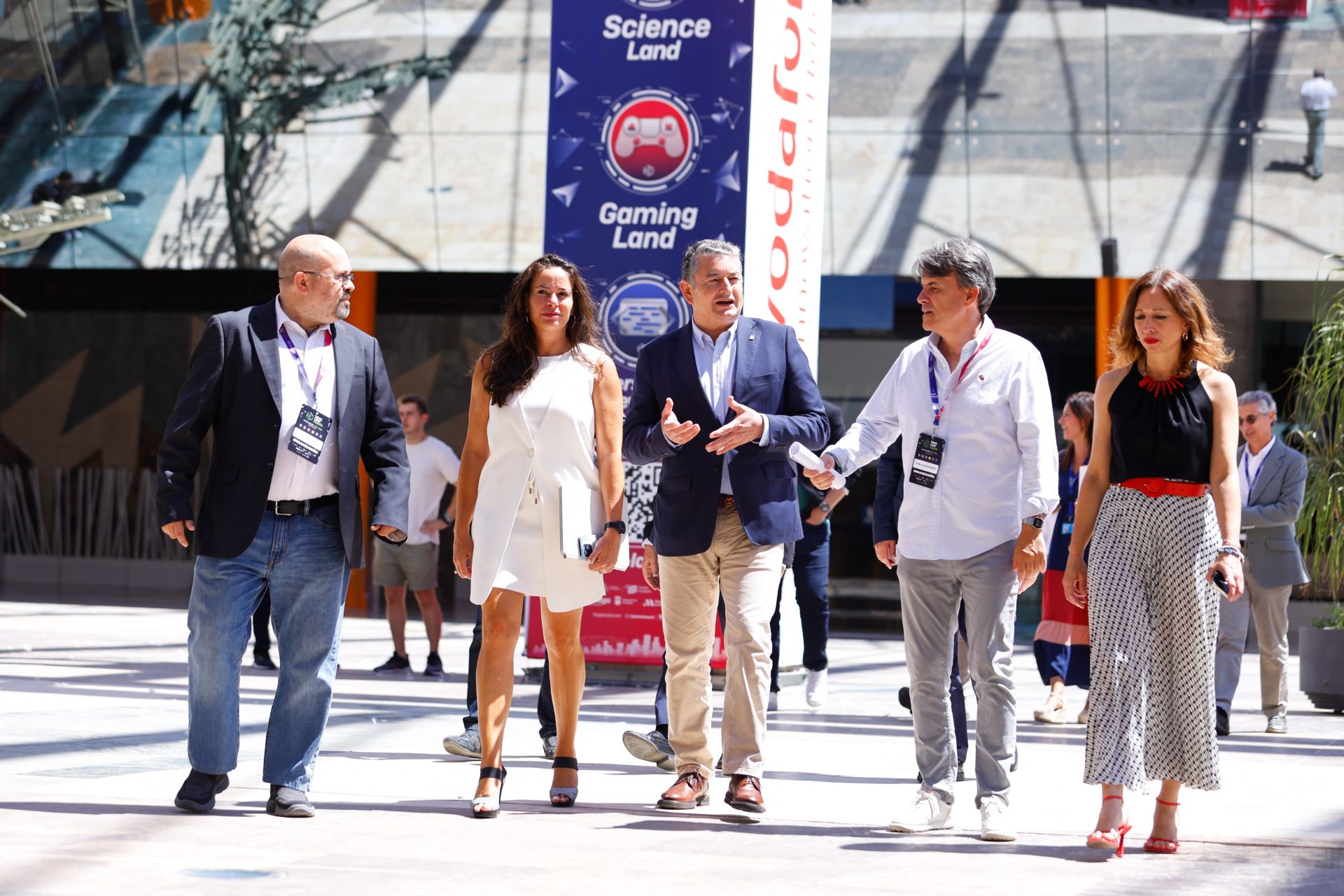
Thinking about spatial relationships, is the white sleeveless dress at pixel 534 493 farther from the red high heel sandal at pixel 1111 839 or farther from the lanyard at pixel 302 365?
the red high heel sandal at pixel 1111 839

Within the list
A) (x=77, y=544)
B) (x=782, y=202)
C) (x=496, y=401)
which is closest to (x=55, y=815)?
(x=496, y=401)

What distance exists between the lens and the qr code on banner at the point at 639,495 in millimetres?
9563

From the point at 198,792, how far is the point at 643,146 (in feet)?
18.6

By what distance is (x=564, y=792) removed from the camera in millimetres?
5535

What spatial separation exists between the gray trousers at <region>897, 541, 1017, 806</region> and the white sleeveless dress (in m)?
1.06

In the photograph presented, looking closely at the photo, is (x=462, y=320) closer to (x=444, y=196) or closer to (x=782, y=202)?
(x=444, y=196)

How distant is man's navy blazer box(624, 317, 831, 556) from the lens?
5.52 m

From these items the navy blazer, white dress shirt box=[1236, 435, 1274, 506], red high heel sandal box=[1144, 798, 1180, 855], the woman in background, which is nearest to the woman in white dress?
the navy blazer

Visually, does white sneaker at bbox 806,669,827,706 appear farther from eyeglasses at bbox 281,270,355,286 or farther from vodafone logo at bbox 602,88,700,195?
eyeglasses at bbox 281,270,355,286

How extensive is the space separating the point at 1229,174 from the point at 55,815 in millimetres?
14353

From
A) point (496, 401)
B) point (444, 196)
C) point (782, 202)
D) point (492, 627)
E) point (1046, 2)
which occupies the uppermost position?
point (1046, 2)

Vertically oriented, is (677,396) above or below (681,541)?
above

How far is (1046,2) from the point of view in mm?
16875

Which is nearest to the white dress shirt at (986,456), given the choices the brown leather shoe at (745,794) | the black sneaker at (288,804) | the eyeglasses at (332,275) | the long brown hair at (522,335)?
the brown leather shoe at (745,794)
